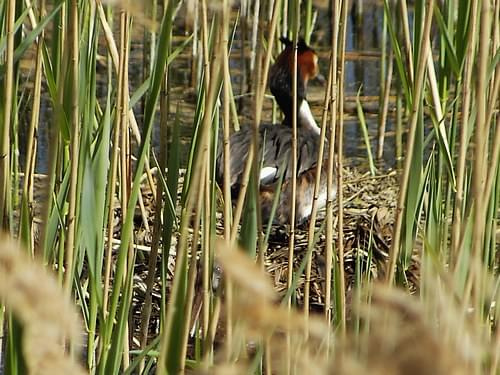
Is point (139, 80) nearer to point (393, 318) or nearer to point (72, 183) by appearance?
point (72, 183)

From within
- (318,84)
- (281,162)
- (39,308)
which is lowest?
(281,162)

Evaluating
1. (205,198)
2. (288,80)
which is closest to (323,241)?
(288,80)

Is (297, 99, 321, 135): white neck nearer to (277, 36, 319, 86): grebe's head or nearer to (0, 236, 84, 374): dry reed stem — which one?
(277, 36, 319, 86): grebe's head

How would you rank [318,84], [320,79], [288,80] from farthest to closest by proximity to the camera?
[318,84] → [320,79] → [288,80]

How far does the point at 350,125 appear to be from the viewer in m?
5.94

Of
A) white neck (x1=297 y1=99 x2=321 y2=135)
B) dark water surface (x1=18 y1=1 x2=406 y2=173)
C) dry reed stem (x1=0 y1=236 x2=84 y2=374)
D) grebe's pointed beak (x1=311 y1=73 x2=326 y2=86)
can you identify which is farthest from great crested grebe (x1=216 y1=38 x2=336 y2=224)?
dry reed stem (x1=0 y1=236 x2=84 y2=374)

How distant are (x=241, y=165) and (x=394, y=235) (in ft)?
8.82

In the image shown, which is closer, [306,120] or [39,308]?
[39,308]

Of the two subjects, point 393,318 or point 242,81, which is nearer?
point 393,318

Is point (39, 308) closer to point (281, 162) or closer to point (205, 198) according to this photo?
point (205, 198)

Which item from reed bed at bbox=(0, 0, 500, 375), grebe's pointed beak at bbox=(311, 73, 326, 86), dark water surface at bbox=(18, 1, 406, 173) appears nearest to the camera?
reed bed at bbox=(0, 0, 500, 375)

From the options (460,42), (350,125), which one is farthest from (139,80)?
(460,42)

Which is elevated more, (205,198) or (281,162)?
(205,198)

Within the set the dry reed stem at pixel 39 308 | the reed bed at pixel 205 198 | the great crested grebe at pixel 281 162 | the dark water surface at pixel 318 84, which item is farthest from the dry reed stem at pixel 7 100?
the dark water surface at pixel 318 84
